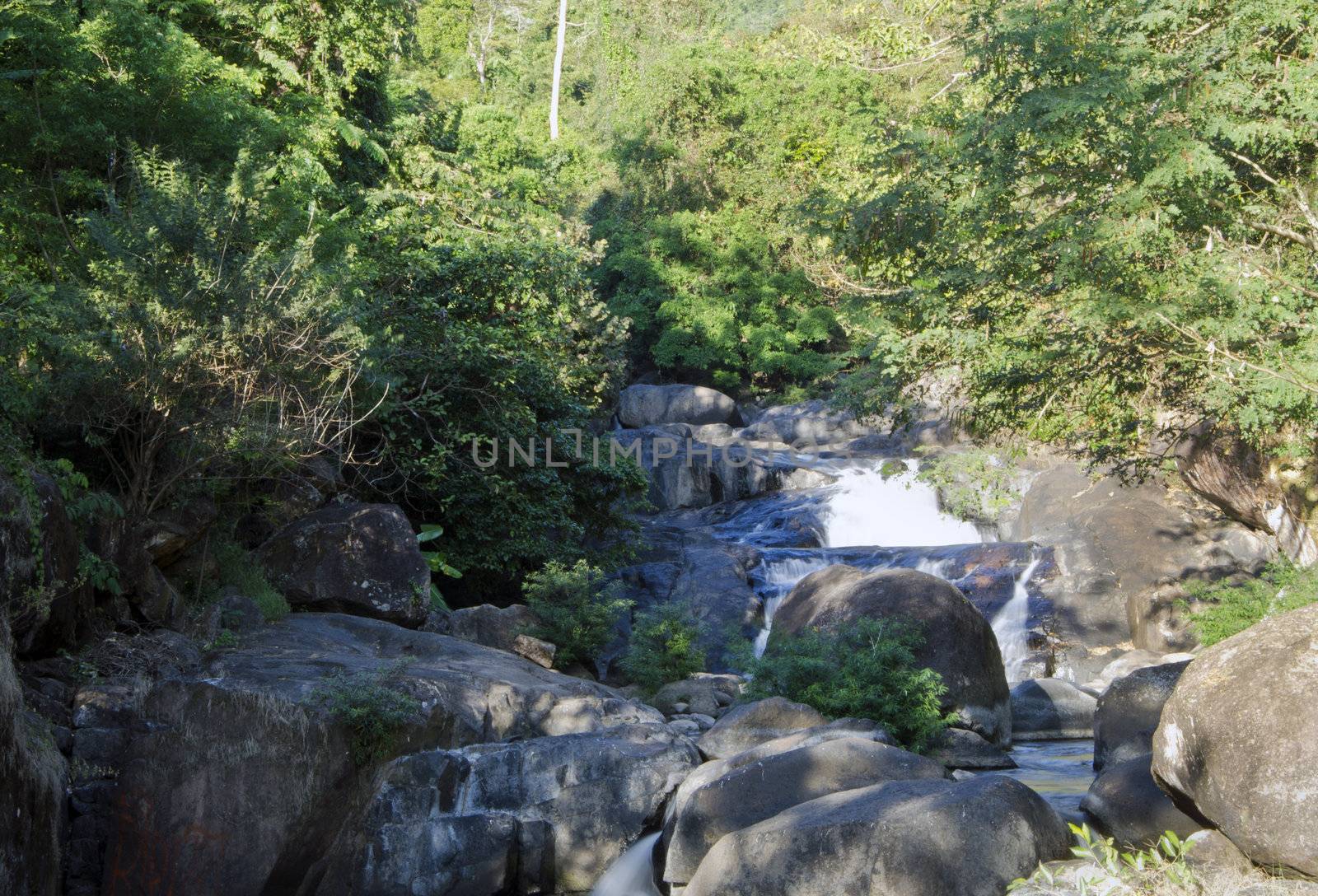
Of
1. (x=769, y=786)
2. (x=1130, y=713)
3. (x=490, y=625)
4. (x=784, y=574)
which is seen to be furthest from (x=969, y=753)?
(x=784, y=574)

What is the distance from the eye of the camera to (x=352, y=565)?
38.4ft

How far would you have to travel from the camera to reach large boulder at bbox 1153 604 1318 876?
18.1 ft

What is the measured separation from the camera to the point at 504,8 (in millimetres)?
47188

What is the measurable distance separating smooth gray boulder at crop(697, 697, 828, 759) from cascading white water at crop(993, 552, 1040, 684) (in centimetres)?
607

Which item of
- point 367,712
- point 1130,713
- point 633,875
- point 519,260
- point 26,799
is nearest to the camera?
point 26,799

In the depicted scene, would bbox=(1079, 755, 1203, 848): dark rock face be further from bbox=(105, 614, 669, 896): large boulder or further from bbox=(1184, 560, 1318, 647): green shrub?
bbox=(1184, 560, 1318, 647): green shrub

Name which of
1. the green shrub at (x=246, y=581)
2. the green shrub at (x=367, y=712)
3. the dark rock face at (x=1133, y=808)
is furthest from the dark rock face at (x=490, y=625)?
the dark rock face at (x=1133, y=808)

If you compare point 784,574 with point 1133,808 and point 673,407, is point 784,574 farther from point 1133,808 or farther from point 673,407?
point 673,407

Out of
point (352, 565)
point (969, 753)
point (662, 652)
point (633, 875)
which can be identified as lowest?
point (969, 753)

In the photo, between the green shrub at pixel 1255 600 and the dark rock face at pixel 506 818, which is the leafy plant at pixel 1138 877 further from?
the green shrub at pixel 1255 600

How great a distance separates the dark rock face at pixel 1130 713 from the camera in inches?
357

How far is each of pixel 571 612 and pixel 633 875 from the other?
18.1 ft

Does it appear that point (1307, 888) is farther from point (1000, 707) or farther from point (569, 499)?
point (569, 499)

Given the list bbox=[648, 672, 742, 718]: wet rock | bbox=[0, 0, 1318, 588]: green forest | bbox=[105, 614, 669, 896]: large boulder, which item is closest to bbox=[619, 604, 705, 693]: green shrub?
bbox=[648, 672, 742, 718]: wet rock
